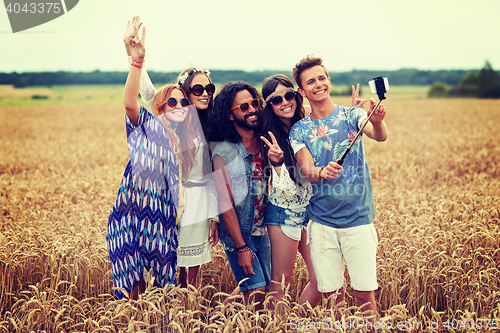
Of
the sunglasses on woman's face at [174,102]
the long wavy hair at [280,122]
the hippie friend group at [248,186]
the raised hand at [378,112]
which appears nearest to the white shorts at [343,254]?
the hippie friend group at [248,186]

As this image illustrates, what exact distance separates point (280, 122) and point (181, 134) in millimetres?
944

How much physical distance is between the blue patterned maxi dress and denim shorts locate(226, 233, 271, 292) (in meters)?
0.57

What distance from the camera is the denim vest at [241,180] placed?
10.4 feet

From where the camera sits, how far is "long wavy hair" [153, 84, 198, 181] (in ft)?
11.0

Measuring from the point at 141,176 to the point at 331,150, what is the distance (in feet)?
5.35

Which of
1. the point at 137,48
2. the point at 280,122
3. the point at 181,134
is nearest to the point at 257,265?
the point at 280,122

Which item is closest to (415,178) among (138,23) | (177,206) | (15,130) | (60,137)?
(177,206)

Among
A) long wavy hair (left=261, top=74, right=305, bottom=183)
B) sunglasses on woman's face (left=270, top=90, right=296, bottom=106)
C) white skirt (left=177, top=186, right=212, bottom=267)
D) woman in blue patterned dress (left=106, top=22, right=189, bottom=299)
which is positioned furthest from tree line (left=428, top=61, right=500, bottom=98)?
woman in blue patterned dress (left=106, top=22, right=189, bottom=299)

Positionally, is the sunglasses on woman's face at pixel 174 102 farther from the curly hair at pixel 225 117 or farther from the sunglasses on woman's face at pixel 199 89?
the curly hair at pixel 225 117

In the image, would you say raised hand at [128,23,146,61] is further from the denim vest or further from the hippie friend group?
the denim vest

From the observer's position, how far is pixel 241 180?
318 cm

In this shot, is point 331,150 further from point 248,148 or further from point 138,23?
point 138,23

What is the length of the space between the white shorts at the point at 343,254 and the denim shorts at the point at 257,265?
0.54 m

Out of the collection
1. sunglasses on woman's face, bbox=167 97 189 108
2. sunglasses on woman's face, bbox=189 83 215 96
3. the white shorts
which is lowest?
the white shorts
